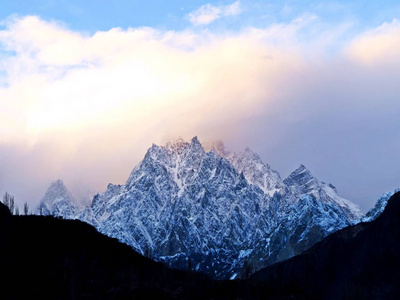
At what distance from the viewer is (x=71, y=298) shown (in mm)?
198875

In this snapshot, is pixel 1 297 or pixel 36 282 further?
pixel 36 282

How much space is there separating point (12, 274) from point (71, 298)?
1633cm

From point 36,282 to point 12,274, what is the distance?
7711 millimetres

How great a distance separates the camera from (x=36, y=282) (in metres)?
197

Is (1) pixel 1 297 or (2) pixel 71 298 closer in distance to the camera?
(1) pixel 1 297

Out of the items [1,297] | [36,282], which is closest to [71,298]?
[36,282]

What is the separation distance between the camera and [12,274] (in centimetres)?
19188

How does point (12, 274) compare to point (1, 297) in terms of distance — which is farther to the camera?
point (12, 274)

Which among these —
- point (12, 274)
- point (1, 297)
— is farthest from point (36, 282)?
point (1, 297)

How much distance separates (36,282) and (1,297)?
A: 20.3 m

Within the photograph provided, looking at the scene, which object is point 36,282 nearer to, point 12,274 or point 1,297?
point 12,274

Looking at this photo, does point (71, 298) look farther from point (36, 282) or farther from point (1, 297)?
point (1, 297)

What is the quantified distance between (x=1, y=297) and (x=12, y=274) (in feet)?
48.6
